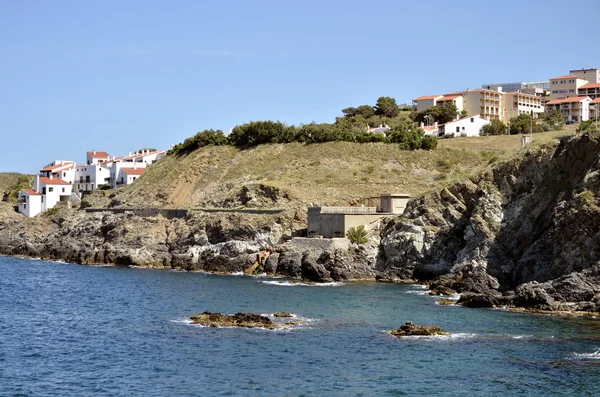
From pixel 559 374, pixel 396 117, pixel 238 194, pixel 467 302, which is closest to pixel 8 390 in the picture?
pixel 559 374

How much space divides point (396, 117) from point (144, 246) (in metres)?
67.8

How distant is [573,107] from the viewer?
12631 cm

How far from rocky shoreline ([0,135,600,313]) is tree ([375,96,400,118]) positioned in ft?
205

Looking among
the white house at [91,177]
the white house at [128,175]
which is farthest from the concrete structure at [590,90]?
the white house at [91,177]

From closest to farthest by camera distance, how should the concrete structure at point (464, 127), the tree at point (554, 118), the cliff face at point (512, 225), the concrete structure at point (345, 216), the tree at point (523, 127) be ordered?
the cliff face at point (512, 225) → the concrete structure at point (345, 216) → the tree at point (523, 127) → the concrete structure at point (464, 127) → the tree at point (554, 118)

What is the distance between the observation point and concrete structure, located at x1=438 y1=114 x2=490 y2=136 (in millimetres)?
115125

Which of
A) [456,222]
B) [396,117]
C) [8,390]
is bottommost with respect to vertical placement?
[8,390]

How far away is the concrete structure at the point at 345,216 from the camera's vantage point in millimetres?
71812

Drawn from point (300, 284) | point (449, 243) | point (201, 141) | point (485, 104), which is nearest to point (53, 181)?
point (201, 141)

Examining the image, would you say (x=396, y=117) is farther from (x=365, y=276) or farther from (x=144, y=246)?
(x=365, y=276)

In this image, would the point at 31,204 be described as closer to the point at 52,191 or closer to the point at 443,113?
the point at 52,191

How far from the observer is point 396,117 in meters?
139

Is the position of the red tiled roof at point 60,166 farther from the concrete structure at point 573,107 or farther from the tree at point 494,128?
the concrete structure at point 573,107

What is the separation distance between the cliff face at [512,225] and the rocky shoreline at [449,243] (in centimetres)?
8
